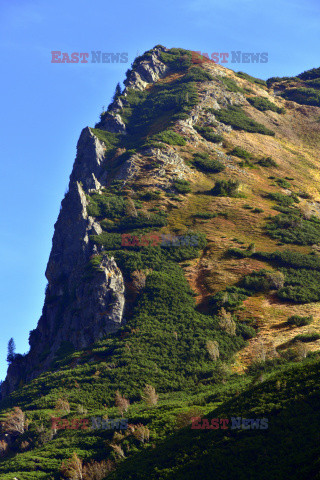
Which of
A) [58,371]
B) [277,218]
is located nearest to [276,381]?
[58,371]

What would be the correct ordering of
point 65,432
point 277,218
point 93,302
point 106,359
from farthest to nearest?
point 277,218
point 93,302
point 106,359
point 65,432

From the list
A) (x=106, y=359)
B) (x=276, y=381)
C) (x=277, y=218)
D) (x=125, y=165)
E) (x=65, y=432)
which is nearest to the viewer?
(x=276, y=381)

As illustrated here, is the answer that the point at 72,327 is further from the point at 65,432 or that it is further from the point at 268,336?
the point at 268,336

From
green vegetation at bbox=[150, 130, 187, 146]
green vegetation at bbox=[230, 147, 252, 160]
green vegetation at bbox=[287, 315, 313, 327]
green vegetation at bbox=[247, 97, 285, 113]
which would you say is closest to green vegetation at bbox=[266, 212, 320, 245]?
green vegetation at bbox=[287, 315, 313, 327]

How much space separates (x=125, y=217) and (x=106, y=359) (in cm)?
3076

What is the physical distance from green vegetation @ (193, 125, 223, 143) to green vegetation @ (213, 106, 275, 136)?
6.92 meters

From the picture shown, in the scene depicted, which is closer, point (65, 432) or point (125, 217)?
point (65, 432)

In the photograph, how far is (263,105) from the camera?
120688 millimetres

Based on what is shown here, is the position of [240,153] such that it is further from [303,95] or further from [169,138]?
[303,95]

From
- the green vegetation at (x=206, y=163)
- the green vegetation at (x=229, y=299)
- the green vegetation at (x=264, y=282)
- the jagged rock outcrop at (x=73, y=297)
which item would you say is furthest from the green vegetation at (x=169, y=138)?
the green vegetation at (x=229, y=299)

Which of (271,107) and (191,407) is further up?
(271,107)

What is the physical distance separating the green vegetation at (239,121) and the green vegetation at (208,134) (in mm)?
6923

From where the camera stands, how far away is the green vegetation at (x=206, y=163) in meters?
87.1

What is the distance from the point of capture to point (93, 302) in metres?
58.6
